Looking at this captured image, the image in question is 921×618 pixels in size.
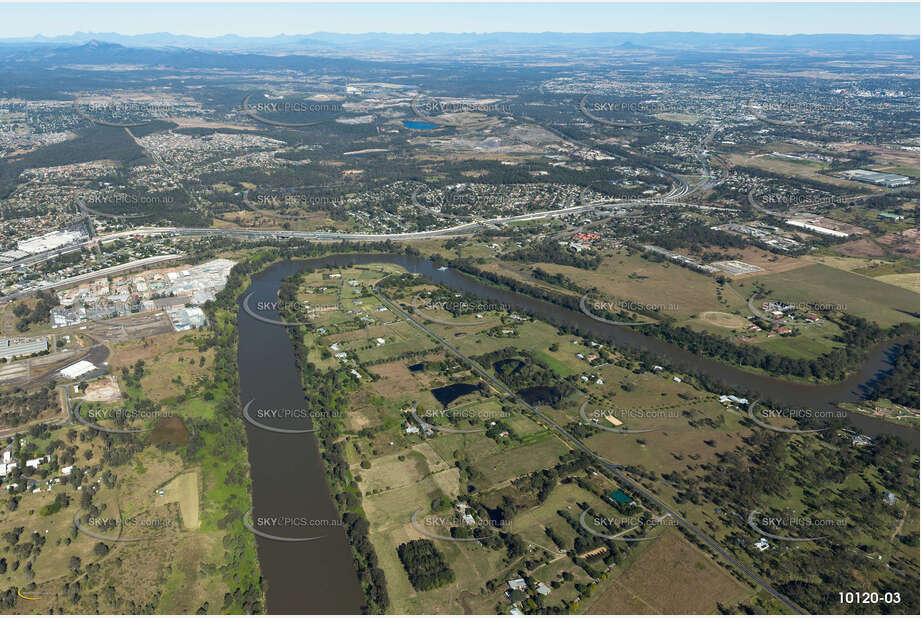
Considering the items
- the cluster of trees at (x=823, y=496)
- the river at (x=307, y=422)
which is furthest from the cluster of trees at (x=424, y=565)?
the cluster of trees at (x=823, y=496)

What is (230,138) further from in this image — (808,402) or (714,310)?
(808,402)

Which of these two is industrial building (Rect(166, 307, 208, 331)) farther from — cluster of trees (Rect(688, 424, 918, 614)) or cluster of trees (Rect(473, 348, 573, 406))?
cluster of trees (Rect(688, 424, 918, 614))

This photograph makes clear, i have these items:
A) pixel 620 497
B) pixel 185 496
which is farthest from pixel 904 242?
pixel 185 496

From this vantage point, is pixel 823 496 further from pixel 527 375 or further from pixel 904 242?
pixel 904 242

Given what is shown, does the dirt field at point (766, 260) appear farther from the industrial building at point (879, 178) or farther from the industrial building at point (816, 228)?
the industrial building at point (879, 178)

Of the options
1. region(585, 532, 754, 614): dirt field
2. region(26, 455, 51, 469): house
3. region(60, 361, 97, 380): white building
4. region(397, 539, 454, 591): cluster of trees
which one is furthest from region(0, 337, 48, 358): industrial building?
region(585, 532, 754, 614): dirt field

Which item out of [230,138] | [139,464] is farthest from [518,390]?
[230,138]
